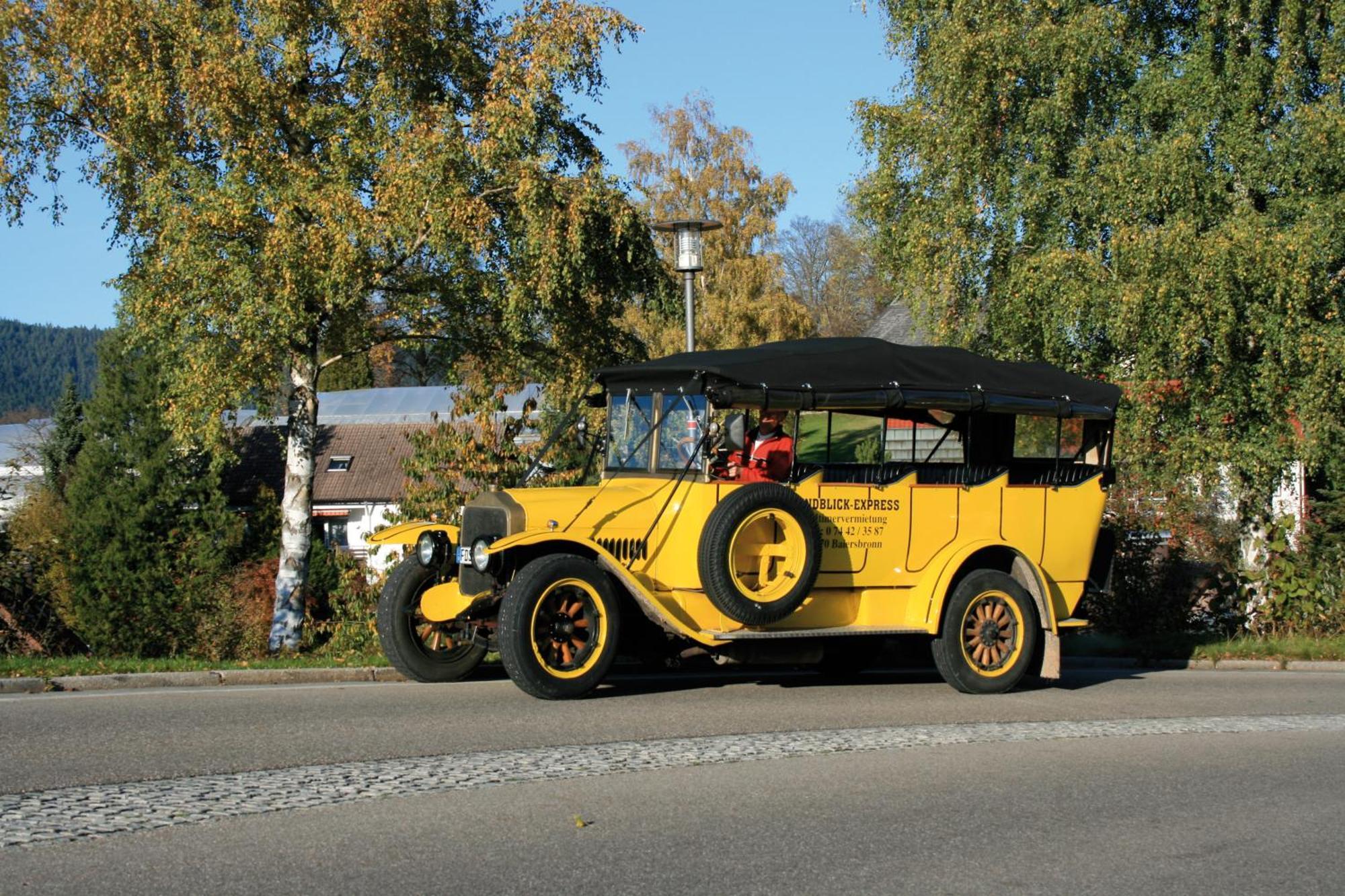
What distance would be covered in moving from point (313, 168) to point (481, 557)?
36.0 feet

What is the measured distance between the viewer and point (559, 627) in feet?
34.3

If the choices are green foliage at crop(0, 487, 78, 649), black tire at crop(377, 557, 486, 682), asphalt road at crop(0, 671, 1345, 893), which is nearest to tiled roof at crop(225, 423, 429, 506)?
green foliage at crop(0, 487, 78, 649)

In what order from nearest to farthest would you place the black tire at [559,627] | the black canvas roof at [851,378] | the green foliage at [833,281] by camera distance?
the black tire at [559,627] < the black canvas roof at [851,378] < the green foliage at [833,281]

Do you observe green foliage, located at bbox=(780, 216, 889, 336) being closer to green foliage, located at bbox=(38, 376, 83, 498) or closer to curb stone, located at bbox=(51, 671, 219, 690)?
green foliage, located at bbox=(38, 376, 83, 498)

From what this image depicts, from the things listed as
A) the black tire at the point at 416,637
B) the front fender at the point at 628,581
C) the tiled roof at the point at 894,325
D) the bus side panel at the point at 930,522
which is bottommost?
the black tire at the point at 416,637

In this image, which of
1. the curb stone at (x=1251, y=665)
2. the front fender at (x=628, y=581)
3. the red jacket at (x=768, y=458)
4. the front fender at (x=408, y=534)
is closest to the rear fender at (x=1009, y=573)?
the red jacket at (x=768, y=458)

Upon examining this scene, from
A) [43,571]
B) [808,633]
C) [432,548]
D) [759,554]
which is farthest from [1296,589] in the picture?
[43,571]

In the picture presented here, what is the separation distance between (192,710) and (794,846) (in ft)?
16.6

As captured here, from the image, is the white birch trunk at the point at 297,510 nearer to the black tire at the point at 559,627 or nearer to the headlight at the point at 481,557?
the headlight at the point at 481,557

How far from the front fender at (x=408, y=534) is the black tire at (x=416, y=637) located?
0.24 m

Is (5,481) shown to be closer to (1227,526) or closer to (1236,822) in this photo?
(1227,526)

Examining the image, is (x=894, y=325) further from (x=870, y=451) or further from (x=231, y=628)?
(x=870, y=451)

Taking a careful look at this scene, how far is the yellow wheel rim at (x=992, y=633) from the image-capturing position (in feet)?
39.3

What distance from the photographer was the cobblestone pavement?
6566mm
